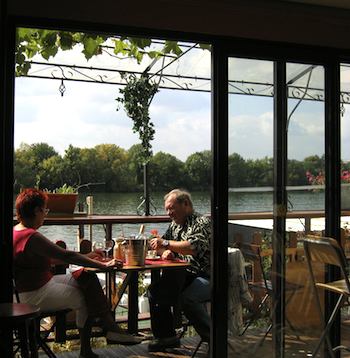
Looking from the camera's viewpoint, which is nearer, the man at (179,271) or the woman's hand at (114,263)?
the woman's hand at (114,263)

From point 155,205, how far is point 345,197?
9.16ft

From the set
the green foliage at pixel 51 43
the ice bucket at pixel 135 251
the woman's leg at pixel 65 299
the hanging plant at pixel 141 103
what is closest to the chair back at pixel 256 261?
the ice bucket at pixel 135 251

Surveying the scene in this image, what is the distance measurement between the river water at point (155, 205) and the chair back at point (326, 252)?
A: 38cm

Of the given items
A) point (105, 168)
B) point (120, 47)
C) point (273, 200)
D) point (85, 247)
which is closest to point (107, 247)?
point (85, 247)

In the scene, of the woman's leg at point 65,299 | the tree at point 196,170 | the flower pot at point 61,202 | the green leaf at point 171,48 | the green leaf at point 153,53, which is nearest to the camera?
the woman's leg at point 65,299

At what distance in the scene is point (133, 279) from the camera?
427 centimetres

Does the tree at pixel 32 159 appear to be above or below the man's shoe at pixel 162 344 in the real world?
above

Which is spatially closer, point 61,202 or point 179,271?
point 179,271

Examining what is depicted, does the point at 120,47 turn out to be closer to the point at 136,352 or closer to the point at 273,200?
the point at 273,200

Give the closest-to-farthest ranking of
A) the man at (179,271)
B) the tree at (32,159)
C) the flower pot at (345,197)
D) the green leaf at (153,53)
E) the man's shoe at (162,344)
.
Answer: the flower pot at (345,197) < the man at (179,271) < the man's shoe at (162,344) < the green leaf at (153,53) < the tree at (32,159)

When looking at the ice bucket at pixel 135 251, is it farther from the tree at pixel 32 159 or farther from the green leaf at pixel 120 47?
the tree at pixel 32 159

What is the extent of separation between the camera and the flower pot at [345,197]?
11.5 ft

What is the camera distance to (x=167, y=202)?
13.2ft

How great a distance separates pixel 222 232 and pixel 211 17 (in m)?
1.27
